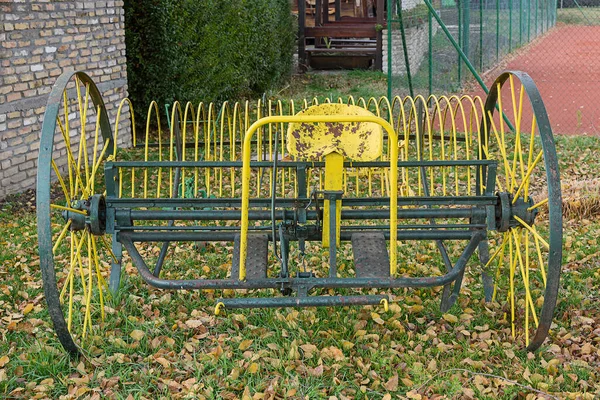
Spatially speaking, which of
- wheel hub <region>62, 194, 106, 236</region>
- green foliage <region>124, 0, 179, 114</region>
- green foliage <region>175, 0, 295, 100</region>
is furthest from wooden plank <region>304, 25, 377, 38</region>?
wheel hub <region>62, 194, 106, 236</region>

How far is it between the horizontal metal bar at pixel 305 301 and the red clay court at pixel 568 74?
7.95 metres

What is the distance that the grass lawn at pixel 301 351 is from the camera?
3.56m

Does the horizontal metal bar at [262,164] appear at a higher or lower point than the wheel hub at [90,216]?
higher

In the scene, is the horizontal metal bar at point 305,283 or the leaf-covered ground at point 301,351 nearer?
the horizontal metal bar at point 305,283

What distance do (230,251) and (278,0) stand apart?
10.1 m

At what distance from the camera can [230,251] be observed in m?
5.54

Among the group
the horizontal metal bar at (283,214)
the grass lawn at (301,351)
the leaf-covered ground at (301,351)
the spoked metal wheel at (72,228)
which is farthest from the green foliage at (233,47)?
the horizontal metal bar at (283,214)

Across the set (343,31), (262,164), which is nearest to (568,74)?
(343,31)

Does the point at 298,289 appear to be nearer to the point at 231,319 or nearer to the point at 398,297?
the point at 231,319

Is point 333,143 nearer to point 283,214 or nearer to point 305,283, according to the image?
point 283,214

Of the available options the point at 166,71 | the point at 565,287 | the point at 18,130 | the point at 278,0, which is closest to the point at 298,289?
the point at 565,287

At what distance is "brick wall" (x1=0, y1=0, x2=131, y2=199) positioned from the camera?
7.16m

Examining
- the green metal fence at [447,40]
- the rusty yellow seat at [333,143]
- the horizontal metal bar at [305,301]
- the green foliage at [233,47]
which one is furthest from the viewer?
the green metal fence at [447,40]

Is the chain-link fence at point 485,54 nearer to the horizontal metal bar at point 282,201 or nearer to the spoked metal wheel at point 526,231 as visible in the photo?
the spoked metal wheel at point 526,231
